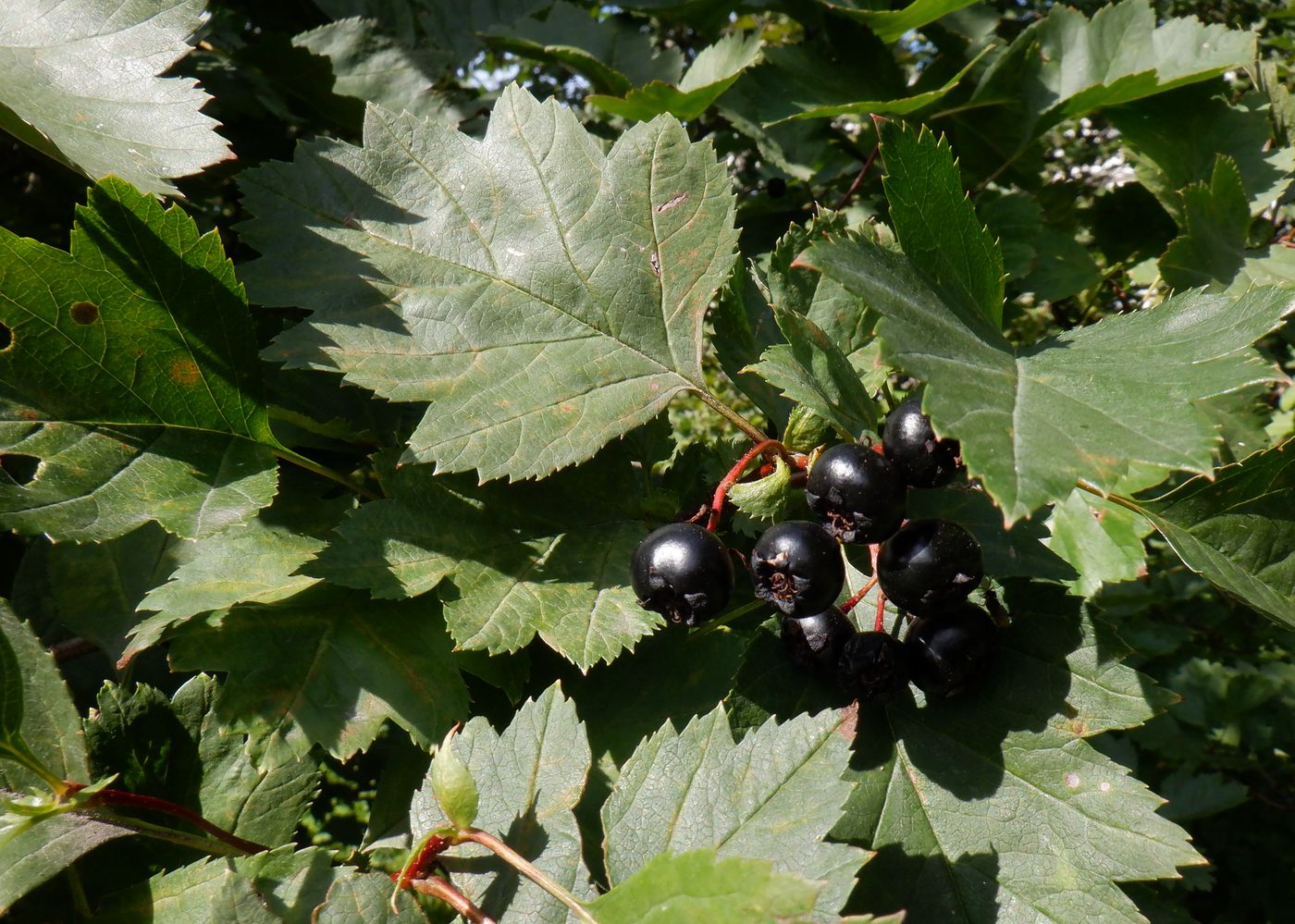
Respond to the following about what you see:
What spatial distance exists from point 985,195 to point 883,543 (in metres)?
1.13

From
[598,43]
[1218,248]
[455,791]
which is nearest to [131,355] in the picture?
[455,791]

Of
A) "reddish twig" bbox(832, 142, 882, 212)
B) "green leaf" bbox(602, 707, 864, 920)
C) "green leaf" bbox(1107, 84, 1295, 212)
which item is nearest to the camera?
"green leaf" bbox(602, 707, 864, 920)

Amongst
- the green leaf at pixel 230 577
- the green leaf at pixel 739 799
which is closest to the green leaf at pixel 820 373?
the green leaf at pixel 739 799

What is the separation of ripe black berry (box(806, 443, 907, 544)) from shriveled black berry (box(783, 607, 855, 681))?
0.14m

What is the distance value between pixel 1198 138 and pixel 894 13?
1.94ft

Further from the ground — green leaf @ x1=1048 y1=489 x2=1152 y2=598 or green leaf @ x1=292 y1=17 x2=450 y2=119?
green leaf @ x1=292 y1=17 x2=450 y2=119

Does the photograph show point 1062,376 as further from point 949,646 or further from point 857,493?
point 949,646

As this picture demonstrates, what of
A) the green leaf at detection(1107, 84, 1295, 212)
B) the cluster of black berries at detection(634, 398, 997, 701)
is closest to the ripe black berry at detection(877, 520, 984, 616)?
the cluster of black berries at detection(634, 398, 997, 701)

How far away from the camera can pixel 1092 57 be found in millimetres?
1759

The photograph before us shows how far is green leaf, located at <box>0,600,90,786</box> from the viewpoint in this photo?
1.18 m

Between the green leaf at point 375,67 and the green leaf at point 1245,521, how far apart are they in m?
1.54

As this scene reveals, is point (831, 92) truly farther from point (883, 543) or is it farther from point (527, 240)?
point (883, 543)

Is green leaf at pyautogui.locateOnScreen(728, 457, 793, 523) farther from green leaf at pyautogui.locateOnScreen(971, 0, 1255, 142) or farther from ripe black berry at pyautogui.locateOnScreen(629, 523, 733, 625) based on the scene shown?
green leaf at pyautogui.locateOnScreen(971, 0, 1255, 142)

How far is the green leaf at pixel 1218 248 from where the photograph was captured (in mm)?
1567
